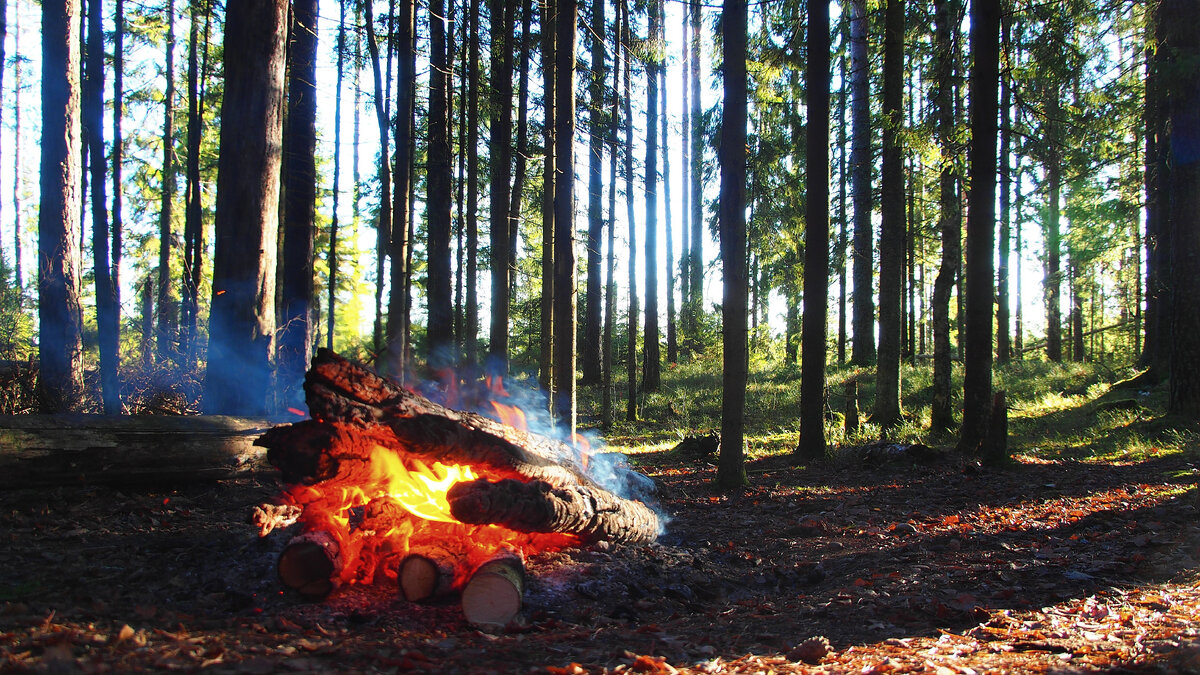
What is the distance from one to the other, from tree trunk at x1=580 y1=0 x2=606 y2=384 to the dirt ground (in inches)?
419

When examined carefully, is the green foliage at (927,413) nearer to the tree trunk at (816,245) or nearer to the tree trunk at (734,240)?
the tree trunk at (816,245)

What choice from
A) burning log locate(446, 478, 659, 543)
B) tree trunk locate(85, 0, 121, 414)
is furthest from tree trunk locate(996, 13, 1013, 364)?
tree trunk locate(85, 0, 121, 414)

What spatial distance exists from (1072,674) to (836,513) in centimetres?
486

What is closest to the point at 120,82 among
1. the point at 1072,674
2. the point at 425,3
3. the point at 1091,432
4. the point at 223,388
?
the point at 425,3

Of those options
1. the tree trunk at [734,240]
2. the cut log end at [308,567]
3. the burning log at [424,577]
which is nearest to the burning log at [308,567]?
the cut log end at [308,567]

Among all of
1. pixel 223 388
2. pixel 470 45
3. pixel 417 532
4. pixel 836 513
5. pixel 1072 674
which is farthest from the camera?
pixel 470 45

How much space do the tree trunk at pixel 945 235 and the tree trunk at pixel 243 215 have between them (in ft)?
35.7

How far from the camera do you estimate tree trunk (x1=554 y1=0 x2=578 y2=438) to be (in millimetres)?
10773

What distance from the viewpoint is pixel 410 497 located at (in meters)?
4.84

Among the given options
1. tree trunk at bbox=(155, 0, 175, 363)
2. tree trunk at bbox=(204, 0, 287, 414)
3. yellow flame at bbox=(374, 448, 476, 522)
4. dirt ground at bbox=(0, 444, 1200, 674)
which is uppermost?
tree trunk at bbox=(155, 0, 175, 363)

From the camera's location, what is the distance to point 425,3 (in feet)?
Result: 45.9

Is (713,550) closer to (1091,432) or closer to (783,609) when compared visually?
(783,609)

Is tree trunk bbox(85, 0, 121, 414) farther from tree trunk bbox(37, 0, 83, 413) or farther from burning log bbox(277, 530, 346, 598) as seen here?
burning log bbox(277, 530, 346, 598)

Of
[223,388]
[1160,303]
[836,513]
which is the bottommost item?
[836,513]
